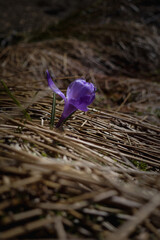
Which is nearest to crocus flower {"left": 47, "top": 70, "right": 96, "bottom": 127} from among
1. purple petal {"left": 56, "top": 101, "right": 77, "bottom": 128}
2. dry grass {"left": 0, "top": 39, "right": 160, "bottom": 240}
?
purple petal {"left": 56, "top": 101, "right": 77, "bottom": 128}

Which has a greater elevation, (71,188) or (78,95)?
(78,95)

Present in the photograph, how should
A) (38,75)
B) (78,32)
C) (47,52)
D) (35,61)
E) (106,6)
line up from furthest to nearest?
(106,6) → (78,32) → (47,52) → (35,61) → (38,75)

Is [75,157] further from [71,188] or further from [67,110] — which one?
[67,110]

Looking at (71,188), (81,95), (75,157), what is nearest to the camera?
(71,188)

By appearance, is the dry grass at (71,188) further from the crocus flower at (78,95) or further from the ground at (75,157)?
the crocus flower at (78,95)

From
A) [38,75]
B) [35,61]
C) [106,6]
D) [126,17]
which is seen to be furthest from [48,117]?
[106,6]

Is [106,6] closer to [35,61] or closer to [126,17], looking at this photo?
[126,17]

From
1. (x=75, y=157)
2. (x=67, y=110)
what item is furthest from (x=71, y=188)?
(x=67, y=110)

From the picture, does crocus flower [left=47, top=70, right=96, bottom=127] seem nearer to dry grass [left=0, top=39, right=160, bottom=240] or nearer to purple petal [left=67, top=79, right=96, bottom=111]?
purple petal [left=67, top=79, right=96, bottom=111]

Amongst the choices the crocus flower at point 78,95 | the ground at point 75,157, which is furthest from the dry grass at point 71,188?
the crocus flower at point 78,95
